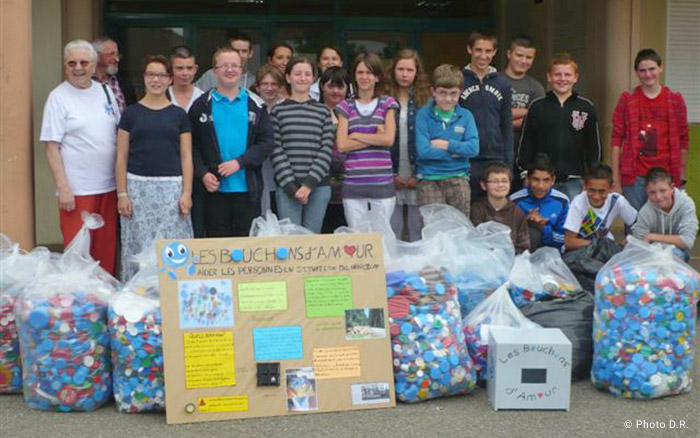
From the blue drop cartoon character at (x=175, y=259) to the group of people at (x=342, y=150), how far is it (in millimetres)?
1069

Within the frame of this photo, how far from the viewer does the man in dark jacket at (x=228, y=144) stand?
5965 millimetres

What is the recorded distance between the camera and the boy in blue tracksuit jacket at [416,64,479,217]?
6293 millimetres

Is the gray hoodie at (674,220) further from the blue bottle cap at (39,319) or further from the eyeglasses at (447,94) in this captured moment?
the blue bottle cap at (39,319)

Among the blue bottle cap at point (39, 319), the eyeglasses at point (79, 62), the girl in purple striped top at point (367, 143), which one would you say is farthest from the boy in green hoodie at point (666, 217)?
the blue bottle cap at point (39, 319)

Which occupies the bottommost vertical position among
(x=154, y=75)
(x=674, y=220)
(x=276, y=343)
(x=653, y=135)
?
(x=276, y=343)

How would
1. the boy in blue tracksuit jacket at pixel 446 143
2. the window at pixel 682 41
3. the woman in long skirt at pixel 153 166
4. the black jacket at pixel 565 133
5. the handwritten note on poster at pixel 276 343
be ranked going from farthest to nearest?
the window at pixel 682 41
the black jacket at pixel 565 133
the boy in blue tracksuit jacket at pixel 446 143
the woman in long skirt at pixel 153 166
the handwritten note on poster at pixel 276 343

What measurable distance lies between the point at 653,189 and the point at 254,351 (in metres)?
3.16

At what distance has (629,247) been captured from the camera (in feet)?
16.4

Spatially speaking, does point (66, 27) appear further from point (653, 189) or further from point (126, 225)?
point (653, 189)

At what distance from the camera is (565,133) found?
275 inches

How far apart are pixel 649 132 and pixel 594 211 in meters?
1.05

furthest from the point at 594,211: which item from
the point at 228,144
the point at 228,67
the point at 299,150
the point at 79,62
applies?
the point at 79,62

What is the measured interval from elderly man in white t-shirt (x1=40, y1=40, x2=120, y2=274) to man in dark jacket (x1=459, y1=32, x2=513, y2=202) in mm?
2461

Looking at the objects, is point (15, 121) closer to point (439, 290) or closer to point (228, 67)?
point (228, 67)
